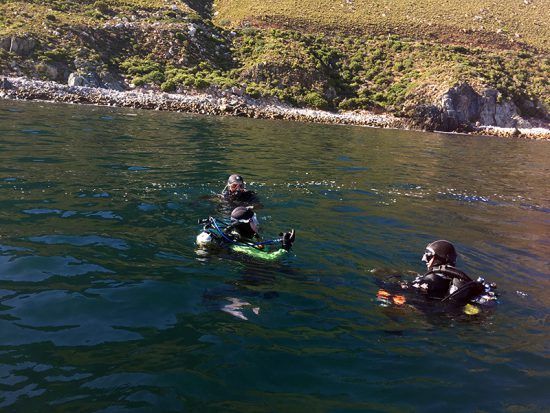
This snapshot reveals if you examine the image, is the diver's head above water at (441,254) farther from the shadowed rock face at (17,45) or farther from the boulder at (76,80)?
the shadowed rock face at (17,45)

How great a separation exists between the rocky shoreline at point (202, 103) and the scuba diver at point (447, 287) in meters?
38.4

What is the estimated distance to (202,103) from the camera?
4484cm

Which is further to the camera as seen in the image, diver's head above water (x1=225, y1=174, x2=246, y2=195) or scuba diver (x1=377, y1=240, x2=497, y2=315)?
diver's head above water (x1=225, y1=174, x2=246, y2=195)

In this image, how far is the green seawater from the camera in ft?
15.3

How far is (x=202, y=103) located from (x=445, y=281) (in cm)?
4068

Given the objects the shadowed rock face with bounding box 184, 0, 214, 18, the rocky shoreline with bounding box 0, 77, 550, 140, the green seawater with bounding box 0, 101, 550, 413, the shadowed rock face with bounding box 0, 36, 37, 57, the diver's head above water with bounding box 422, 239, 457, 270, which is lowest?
the green seawater with bounding box 0, 101, 550, 413

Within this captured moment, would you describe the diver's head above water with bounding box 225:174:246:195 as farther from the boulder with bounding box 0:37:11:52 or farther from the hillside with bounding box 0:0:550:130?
the boulder with bounding box 0:37:11:52

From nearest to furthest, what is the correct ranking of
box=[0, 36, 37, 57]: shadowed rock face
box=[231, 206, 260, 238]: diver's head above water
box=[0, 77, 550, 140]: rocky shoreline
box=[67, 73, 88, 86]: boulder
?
box=[231, 206, 260, 238]: diver's head above water < box=[0, 77, 550, 140]: rocky shoreline < box=[67, 73, 88, 86]: boulder < box=[0, 36, 37, 57]: shadowed rock face

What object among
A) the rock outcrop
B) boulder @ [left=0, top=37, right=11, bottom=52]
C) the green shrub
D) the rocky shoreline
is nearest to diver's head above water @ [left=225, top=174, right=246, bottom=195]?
the rocky shoreline

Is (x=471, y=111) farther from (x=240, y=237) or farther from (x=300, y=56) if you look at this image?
(x=240, y=237)

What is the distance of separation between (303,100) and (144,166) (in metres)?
40.0

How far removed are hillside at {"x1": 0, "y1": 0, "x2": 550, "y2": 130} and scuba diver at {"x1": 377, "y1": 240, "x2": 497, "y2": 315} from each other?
147 feet

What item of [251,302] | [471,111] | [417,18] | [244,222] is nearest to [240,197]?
[244,222]

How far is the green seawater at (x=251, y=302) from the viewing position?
4660 mm
